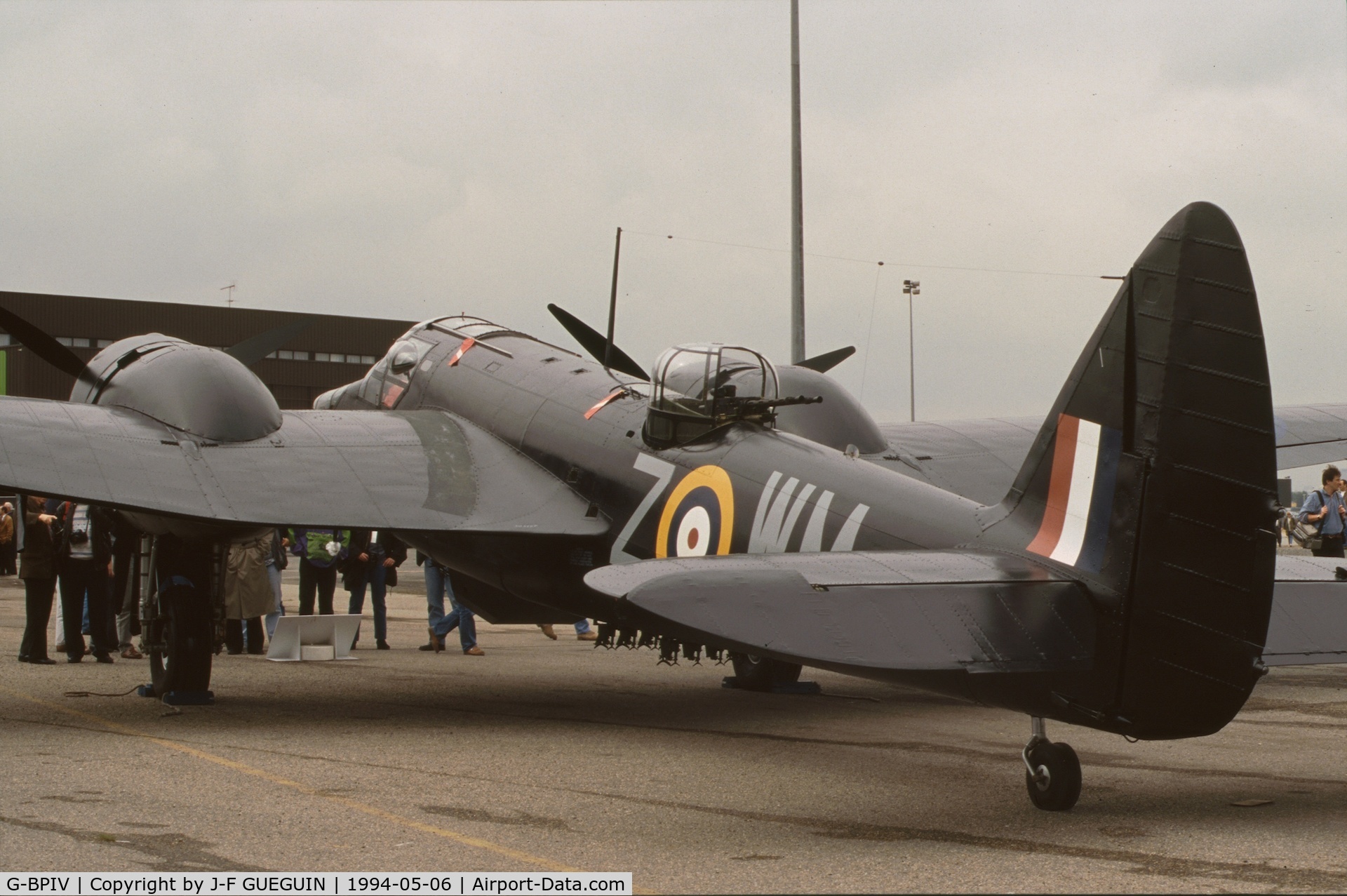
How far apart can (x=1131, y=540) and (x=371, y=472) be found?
24.7ft

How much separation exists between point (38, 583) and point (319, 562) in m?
3.57

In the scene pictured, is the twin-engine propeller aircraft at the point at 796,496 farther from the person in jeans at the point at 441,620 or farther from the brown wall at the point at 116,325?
the brown wall at the point at 116,325

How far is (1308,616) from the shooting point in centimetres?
753

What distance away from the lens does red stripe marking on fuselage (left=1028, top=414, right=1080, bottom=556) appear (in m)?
7.27

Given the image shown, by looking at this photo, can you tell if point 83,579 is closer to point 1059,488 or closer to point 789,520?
point 789,520

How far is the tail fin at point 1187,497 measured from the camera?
6.59 m

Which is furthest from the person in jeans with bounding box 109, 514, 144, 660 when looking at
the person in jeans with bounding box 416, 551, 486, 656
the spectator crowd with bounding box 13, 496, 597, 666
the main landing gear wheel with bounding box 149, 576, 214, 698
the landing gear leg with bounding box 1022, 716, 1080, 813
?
the landing gear leg with bounding box 1022, 716, 1080, 813

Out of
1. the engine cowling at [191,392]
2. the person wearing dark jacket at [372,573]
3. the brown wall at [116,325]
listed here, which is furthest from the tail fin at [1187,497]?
the brown wall at [116,325]

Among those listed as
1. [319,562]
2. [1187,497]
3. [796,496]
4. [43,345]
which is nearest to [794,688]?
[796,496]

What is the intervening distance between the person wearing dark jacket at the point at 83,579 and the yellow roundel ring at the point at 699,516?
23.3ft

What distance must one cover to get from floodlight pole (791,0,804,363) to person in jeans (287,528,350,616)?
314 inches

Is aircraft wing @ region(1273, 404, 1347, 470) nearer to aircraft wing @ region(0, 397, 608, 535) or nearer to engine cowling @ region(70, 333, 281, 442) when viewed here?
aircraft wing @ region(0, 397, 608, 535)

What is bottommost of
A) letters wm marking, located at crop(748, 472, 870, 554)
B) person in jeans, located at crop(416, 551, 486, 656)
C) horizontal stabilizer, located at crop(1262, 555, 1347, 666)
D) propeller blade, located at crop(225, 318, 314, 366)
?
person in jeans, located at crop(416, 551, 486, 656)

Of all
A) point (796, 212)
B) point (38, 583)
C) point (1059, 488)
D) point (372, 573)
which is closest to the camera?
point (1059, 488)
